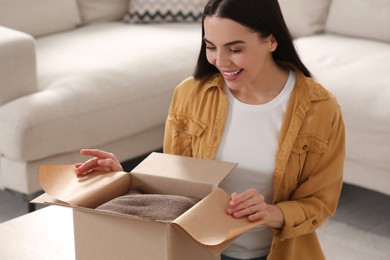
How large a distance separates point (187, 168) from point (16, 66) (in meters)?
1.41

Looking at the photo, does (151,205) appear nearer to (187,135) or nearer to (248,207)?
(248,207)

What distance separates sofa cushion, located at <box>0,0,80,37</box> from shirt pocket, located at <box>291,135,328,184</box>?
189 centimetres

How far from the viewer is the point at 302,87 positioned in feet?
4.87

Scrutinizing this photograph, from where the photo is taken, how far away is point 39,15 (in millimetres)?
3174

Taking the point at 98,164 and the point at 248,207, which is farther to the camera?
the point at 98,164

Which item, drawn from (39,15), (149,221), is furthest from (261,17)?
(39,15)

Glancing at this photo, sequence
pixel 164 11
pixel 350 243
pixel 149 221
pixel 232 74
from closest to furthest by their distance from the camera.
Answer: pixel 149 221
pixel 232 74
pixel 350 243
pixel 164 11

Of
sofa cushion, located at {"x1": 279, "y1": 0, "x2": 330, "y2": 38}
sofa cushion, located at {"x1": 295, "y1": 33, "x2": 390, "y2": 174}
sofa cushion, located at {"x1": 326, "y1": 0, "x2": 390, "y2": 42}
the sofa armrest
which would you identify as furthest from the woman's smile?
sofa cushion, located at {"x1": 279, "y1": 0, "x2": 330, "y2": 38}

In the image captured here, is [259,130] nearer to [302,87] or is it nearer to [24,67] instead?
[302,87]

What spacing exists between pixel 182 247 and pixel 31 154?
144 centimetres

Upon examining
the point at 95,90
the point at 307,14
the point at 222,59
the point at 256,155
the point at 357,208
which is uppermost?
the point at 222,59

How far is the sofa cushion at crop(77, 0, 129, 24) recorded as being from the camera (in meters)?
3.44

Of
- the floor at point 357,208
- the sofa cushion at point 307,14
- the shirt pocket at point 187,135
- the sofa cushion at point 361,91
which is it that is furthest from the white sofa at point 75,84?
the shirt pocket at point 187,135

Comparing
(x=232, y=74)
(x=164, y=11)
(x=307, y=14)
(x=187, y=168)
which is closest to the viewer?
(x=187, y=168)
